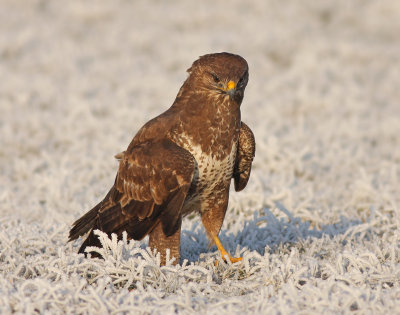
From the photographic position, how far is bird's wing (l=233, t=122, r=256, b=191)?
563cm

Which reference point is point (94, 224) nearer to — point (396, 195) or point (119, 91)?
point (396, 195)

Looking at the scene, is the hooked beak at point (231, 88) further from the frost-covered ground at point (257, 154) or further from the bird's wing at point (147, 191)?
the frost-covered ground at point (257, 154)

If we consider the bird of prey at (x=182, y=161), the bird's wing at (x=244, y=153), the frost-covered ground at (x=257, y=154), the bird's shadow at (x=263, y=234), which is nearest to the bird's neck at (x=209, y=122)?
the bird of prey at (x=182, y=161)

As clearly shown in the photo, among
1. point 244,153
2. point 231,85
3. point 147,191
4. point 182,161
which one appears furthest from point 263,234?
point 231,85

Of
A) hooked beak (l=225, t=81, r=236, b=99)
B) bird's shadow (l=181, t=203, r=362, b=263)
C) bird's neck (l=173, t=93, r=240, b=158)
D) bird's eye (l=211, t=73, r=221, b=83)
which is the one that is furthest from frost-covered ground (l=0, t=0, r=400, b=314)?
bird's eye (l=211, t=73, r=221, b=83)

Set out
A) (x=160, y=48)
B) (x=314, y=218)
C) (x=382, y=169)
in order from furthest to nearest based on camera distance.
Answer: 1. (x=160, y=48)
2. (x=382, y=169)
3. (x=314, y=218)

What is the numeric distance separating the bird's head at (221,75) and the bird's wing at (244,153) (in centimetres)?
38

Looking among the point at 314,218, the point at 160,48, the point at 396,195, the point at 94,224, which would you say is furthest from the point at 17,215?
the point at 160,48

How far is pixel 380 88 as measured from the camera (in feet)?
48.5

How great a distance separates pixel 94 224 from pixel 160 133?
1126 millimetres

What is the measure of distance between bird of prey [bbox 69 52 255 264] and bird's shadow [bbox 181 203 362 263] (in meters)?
0.90

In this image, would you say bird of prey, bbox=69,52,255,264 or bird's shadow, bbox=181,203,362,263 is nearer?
bird of prey, bbox=69,52,255,264

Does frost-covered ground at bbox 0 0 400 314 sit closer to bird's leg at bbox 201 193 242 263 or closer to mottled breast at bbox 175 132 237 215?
bird's leg at bbox 201 193 242 263

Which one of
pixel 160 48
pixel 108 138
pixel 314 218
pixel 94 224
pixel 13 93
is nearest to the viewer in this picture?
pixel 94 224
